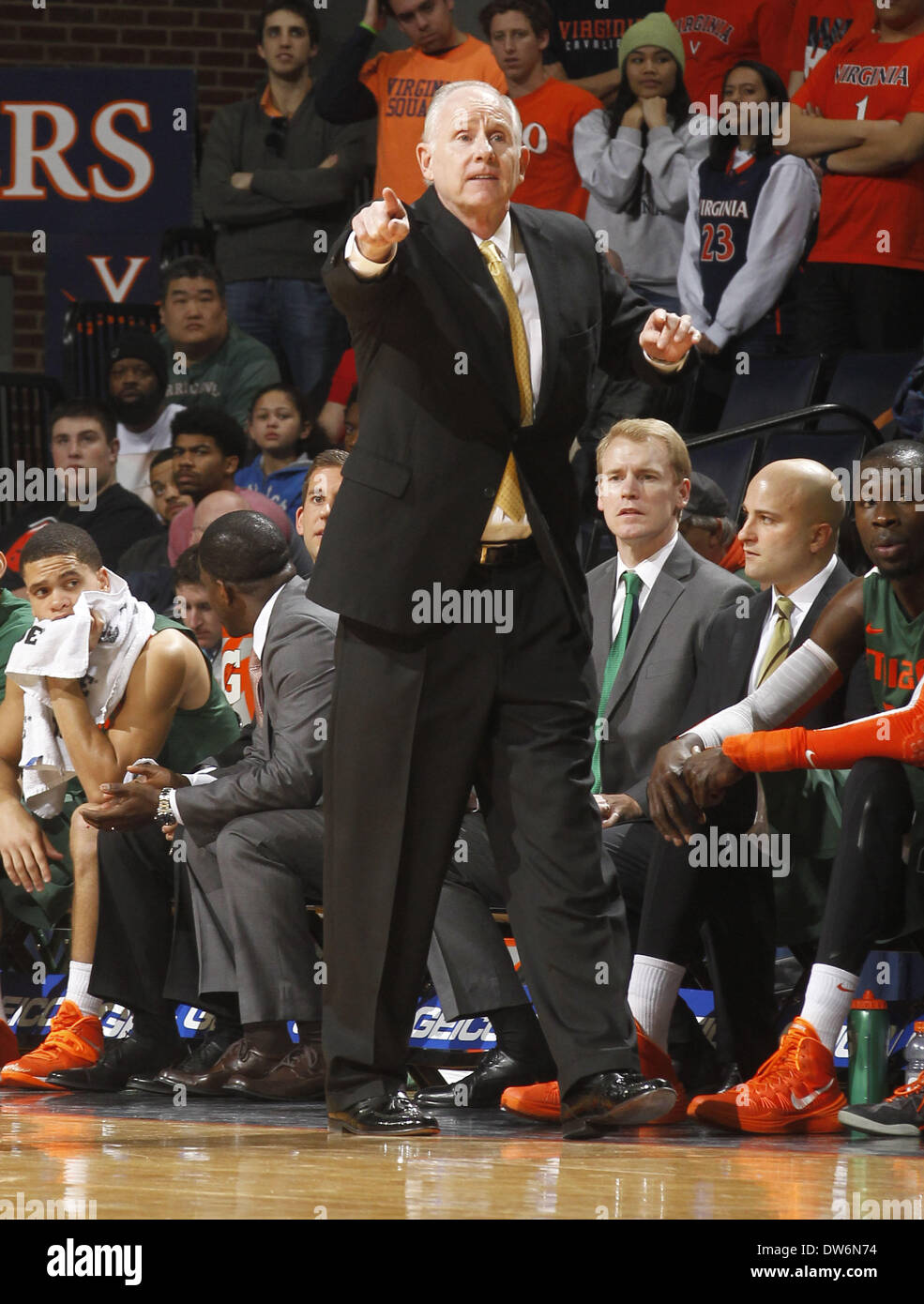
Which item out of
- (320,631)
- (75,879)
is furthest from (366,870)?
(75,879)

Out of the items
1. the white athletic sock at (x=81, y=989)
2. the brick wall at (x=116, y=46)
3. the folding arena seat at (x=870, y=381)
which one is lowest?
the white athletic sock at (x=81, y=989)

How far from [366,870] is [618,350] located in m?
0.99

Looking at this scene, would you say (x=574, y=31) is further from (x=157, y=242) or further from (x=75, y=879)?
(x=75, y=879)

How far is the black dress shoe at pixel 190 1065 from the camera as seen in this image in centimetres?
404

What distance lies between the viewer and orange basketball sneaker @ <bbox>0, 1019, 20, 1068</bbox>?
14.6 ft

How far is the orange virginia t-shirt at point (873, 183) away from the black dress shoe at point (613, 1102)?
3830 mm

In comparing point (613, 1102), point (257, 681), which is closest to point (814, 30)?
point (257, 681)

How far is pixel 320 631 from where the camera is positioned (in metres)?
4.14

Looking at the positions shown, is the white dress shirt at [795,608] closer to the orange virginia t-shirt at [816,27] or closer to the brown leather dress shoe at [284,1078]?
the brown leather dress shoe at [284,1078]

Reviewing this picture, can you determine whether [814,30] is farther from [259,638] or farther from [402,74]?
[259,638]

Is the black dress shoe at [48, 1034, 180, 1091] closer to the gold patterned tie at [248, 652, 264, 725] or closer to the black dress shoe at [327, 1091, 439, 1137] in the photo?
the gold patterned tie at [248, 652, 264, 725]

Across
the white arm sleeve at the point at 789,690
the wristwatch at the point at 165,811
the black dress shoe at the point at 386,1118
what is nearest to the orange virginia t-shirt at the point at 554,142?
the wristwatch at the point at 165,811

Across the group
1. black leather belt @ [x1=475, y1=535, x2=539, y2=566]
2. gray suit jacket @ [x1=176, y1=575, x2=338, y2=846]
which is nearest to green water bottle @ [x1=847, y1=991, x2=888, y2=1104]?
black leather belt @ [x1=475, y1=535, x2=539, y2=566]

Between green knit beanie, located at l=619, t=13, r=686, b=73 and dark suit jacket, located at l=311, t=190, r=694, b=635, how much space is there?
3.73m
